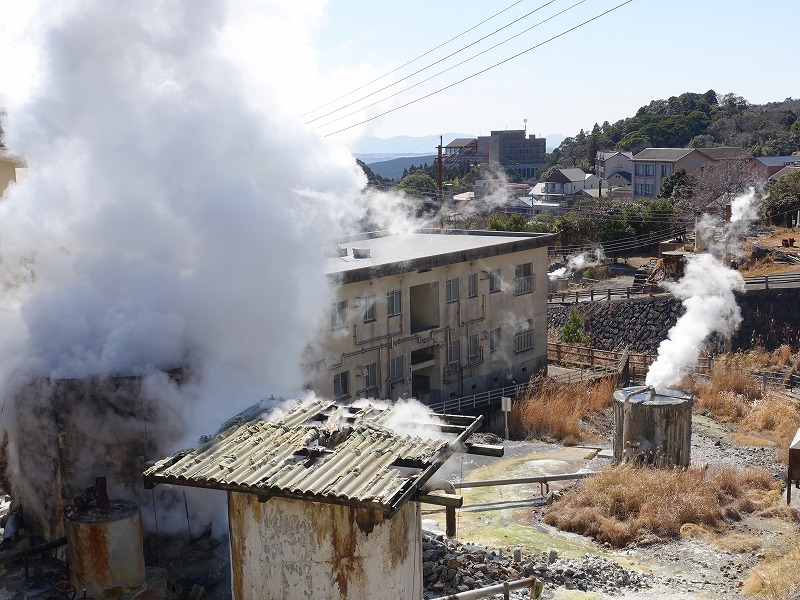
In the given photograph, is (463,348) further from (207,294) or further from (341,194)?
(207,294)

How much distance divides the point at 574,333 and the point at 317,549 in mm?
26564

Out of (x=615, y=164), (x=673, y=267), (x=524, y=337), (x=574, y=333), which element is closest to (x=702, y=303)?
(x=673, y=267)

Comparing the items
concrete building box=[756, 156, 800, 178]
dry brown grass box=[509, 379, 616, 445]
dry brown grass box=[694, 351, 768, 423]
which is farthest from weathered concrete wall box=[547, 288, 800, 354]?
concrete building box=[756, 156, 800, 178]

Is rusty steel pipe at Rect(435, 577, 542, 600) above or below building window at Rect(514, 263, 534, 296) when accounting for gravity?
below

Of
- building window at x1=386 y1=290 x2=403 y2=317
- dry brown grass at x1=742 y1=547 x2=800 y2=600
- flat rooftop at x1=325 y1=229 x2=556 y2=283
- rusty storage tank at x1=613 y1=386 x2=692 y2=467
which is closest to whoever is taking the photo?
dry brown grass at x1=742 y1=547 x2=800 y2=600

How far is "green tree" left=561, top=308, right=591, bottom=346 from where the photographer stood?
34.1m

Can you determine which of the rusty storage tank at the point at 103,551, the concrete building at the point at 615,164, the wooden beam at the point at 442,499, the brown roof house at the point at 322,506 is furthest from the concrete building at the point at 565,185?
the wooden beam at the point at 442,499

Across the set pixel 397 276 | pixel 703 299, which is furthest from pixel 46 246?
pixel 703 299

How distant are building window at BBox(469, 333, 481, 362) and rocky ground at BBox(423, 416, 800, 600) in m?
10.8

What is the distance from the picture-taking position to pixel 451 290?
2605 cm

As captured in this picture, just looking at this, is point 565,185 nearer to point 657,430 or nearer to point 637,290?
point 637,290

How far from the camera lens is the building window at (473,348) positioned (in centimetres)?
2708

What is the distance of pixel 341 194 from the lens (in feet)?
63.6

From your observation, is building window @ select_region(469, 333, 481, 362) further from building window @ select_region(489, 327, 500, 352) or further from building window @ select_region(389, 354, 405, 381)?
building window @ select_region(389, 354, 405, 381)
